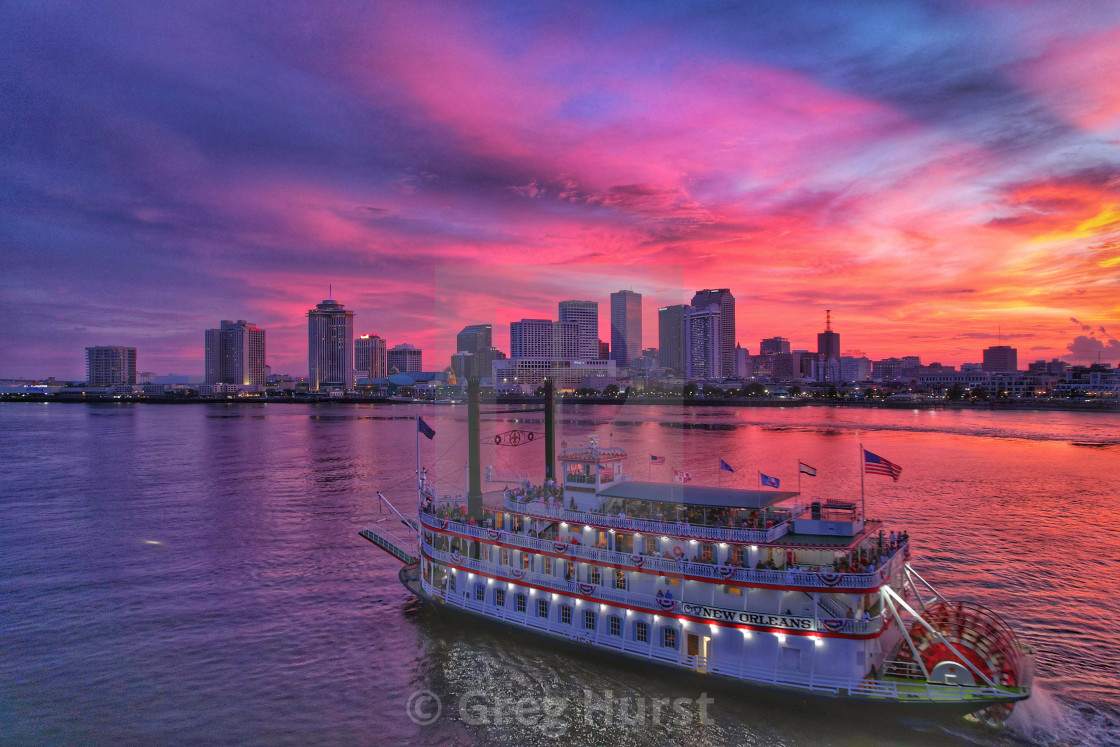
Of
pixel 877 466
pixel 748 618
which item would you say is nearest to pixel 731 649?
pixel 748 618

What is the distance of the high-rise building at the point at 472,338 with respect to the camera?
27803mm

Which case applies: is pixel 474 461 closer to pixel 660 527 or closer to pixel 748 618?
pixel 660 527

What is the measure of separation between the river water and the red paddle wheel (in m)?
1.47

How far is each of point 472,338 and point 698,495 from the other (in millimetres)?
13694

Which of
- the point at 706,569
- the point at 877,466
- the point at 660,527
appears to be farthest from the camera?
the point at 660,527

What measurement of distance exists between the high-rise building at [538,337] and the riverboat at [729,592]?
203ft

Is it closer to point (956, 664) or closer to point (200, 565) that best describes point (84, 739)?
point (200, 565)

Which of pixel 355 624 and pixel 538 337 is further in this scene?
pixel 538 337

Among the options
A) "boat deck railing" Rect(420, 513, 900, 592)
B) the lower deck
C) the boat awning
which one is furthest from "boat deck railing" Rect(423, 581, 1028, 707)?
the boat awning

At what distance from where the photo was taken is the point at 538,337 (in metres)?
87.2

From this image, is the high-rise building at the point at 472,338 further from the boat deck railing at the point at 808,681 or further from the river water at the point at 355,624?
the boat deck railing at the point at 808,681

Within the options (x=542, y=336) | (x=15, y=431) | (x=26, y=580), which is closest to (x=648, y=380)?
(x=542, y=336)

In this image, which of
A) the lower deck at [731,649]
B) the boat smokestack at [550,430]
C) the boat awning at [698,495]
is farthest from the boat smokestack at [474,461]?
the boat awning at [698,495]

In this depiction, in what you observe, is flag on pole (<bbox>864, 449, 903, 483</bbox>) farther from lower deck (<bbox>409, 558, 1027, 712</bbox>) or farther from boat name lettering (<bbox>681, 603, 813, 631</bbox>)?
boat name lettering (<bbox>681, 603, 813, 631</bbox>)
